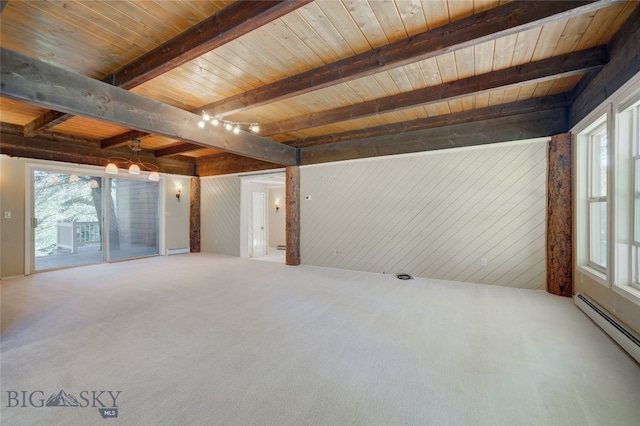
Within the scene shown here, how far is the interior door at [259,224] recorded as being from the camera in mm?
7609

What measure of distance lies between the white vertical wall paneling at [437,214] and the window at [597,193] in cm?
56

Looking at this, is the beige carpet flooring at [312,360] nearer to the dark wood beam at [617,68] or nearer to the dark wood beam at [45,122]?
the dark wood beam at [617,68]

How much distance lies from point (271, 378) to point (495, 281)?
3978 millimetres

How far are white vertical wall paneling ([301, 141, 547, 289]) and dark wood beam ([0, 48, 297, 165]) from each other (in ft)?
8.74

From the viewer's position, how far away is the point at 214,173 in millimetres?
7602

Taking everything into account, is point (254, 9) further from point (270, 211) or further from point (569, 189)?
point (270, 211)

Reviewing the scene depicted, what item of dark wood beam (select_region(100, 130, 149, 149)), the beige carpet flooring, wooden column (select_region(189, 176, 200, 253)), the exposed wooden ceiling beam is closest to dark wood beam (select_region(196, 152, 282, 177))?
wooden column (select_region(189, 176, 200, 253))

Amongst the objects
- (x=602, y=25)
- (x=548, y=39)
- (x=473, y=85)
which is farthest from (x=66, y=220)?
(x=602, y=25)

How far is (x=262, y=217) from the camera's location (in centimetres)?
798

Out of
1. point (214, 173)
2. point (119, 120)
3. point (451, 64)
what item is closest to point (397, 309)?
point (451, 64)

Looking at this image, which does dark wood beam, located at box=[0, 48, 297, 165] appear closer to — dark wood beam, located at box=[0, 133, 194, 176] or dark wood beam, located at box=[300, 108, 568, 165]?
dark wood beam, located at box=[300, 108, 568, 165]

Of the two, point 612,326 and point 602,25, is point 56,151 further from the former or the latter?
point 612,326

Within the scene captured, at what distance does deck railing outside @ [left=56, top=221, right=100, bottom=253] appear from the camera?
562 cm

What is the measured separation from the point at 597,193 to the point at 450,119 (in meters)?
2.13
